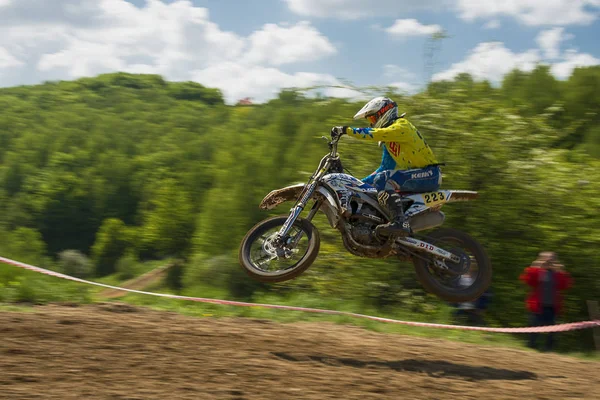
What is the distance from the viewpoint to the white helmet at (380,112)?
6551 mm

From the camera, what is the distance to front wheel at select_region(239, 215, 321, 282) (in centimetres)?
617

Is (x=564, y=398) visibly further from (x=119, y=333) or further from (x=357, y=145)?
(x=357, y=145)

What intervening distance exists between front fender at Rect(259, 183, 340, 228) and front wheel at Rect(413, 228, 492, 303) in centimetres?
102

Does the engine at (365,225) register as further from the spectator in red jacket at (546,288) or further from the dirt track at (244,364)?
the spectator in red jacket at (546,288)

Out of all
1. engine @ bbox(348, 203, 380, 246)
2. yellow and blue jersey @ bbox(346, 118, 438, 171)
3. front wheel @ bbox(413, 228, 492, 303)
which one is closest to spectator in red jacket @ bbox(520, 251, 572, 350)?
front wheel @ bbox(413, 228, 492, 303)

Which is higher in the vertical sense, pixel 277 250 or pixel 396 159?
pixel 396 159

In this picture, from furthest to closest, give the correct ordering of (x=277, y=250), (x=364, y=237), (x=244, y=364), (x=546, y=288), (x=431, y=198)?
(x=546, y=288) < (x=431, y=198) < (x=364, y=237) < (x=277, y=250) < (x=244, y=364)

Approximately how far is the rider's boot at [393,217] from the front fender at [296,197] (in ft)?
1.54

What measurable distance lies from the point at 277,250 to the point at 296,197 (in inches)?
26.7

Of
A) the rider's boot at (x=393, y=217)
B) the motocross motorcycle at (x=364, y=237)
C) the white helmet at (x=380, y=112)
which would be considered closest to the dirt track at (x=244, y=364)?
the motocross motorcycle at (x=364, y=237)

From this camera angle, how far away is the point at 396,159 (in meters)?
6.74

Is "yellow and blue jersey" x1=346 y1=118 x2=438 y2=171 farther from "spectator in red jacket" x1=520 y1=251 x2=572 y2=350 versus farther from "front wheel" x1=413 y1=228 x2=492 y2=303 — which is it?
"spectator in red jacket" x1=520 y1=251 x2=572 y2=350

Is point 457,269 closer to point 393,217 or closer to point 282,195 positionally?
point 393,217

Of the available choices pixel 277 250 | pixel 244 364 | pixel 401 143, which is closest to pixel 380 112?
pixel 401 143
